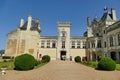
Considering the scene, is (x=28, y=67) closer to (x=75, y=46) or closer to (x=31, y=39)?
(x=31, y=39)

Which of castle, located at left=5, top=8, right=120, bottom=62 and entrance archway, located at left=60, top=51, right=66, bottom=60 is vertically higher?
castle, located at left=5, top=8, right=120, bottom=62

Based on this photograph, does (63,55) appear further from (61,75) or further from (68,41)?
(61,75)

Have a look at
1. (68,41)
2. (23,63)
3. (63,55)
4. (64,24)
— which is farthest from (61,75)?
(63,55)

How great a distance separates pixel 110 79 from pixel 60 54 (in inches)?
1391

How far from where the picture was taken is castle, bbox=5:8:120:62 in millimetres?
37772

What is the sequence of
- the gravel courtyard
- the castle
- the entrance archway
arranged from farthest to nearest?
1. the entrance archway
2. the castle
3. the gravel courtyard

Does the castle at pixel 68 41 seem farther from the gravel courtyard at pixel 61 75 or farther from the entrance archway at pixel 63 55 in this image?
the gravel courtyard at pixel 61 75

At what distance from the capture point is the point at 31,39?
41656 mm

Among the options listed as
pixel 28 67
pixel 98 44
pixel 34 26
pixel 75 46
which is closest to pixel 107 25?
pixel 98 44

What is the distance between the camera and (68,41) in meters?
46.9

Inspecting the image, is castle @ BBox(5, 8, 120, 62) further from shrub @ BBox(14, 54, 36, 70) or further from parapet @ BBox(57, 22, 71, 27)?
shrub @ BBox(14, 54, 36, 70)

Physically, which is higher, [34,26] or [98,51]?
[34,26]

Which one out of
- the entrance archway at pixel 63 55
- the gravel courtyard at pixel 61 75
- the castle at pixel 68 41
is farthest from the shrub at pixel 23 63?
the entrance archway at pixel 63 55

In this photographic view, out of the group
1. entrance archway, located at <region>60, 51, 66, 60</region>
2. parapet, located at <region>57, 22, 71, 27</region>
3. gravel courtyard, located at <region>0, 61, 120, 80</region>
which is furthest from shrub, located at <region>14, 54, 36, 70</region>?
parapet, located at <region>57, 22, 71, 27</region>
